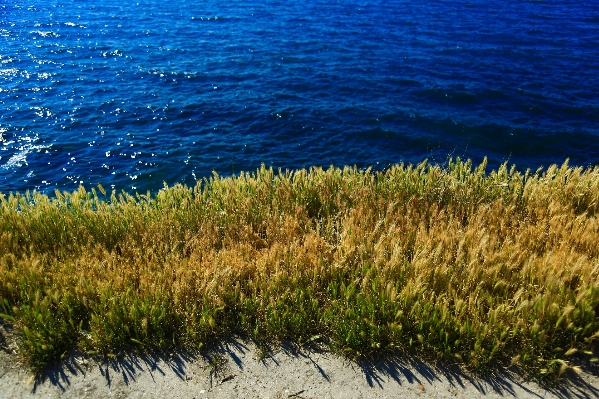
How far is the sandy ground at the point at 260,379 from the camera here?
5.53 metres

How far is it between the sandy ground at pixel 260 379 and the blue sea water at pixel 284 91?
364 inches

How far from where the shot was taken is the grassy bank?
5.89 metres

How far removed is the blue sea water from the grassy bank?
700cm

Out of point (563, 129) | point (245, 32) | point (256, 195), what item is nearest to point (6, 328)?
point (256, 195)

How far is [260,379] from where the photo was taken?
5.72m

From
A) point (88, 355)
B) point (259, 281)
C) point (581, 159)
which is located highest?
point (259, 281)

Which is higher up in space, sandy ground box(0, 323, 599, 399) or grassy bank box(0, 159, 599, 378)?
grassy bank box(0, 159, 599, 378)

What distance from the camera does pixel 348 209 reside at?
8250 millimetres

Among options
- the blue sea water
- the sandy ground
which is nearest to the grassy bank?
the sandy ground

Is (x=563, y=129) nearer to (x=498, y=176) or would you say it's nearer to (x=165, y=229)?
(x=498, y=176)

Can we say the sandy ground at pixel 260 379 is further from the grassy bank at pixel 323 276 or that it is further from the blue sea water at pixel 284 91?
the blue sea water at pixel 284 91

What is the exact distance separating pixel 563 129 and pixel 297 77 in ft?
32.4

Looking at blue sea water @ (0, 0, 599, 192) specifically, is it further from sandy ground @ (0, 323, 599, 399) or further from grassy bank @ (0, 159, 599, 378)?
sandy ground @ (0, 323, 599, 399)

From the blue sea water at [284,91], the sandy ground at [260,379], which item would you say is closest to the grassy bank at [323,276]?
the sandy ground at [260,379]
